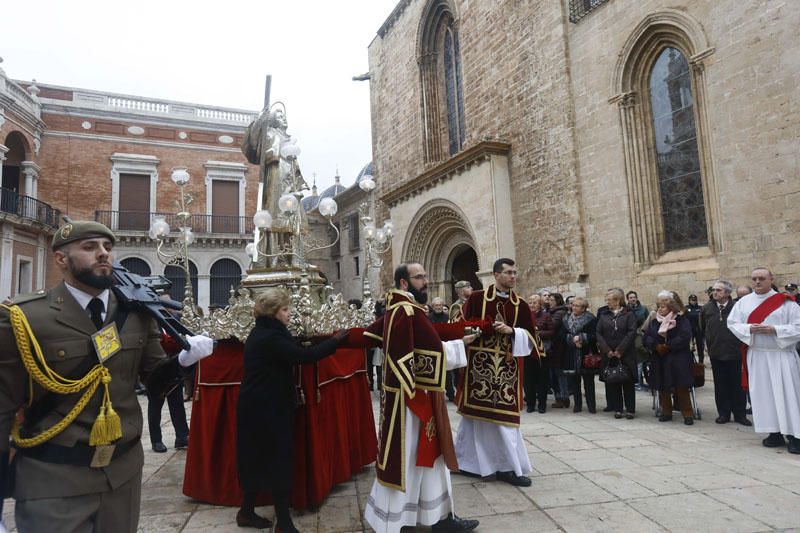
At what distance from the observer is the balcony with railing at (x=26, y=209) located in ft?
62.2

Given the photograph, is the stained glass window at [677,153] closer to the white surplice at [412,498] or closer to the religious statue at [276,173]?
the religious statue at [276,173]

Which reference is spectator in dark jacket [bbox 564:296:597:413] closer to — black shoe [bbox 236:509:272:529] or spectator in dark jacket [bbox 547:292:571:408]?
spectator in dark jacket [bbox 547:292:571:408]

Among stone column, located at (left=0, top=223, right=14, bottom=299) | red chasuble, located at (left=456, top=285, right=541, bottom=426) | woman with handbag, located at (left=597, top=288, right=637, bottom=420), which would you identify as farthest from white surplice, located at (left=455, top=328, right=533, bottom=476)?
stone column, located at (left=0, top=223, right=14, bottom=299)

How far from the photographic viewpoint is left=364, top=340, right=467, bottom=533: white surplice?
307 cm

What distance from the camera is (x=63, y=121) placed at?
22031 mm

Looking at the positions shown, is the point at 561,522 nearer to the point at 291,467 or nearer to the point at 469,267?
the point at 291,467

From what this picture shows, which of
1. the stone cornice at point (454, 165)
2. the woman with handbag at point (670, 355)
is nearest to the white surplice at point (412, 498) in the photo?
the woman with handbag at point (670, 355)

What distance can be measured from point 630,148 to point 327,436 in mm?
8763

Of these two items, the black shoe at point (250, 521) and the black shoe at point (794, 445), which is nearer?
the black shoe at point (250, 521)

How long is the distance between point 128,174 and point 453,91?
16.2 metres

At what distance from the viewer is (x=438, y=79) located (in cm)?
1639

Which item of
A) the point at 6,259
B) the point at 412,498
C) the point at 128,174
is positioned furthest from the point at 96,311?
the point at 128,174

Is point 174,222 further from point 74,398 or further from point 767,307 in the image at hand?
point 74,398

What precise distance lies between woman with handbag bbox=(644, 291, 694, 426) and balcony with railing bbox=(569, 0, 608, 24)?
733 centimetres
